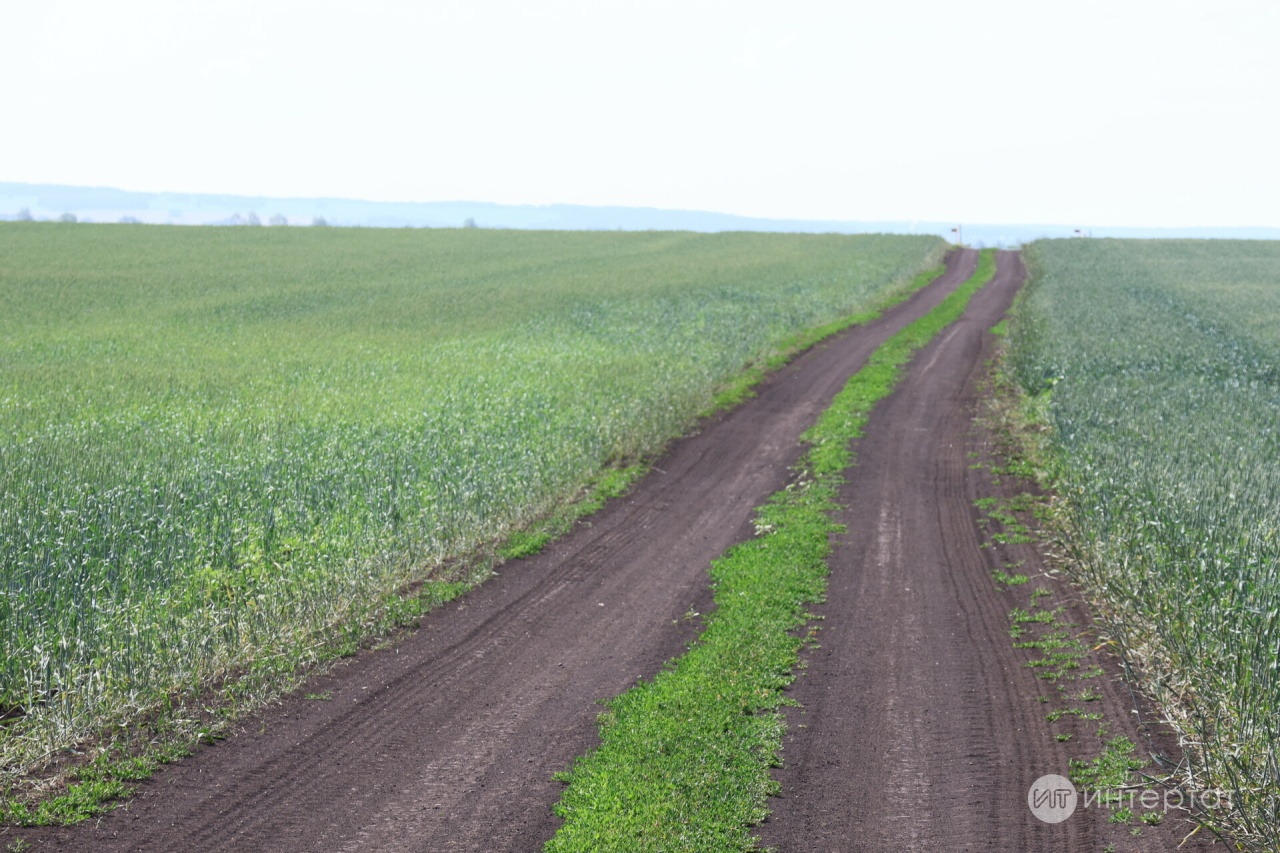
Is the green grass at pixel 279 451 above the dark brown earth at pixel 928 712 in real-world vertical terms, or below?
above

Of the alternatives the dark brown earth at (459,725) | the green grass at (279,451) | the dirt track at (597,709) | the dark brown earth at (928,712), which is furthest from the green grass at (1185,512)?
the green grass at (279,451)

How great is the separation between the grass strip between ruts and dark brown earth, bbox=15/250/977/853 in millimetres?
284

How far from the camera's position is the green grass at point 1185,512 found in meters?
7.46

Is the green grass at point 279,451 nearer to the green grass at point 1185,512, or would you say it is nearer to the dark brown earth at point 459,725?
the dark brown earth at point 459,725

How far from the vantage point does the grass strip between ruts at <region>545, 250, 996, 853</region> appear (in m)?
6.94

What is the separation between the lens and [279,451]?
16.3 m

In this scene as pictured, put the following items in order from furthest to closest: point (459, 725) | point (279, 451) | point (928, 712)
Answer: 1. point (279, 451)
2. point (928, 712)
3. point (459, 725)

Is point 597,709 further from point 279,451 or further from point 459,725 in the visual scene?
point 279,451

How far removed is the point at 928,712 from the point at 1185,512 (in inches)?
209

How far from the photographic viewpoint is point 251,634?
32.1 ft

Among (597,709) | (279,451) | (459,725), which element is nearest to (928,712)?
(597,709)

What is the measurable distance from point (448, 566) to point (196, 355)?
20245 millimetres

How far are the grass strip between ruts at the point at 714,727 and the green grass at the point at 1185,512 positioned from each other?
3507 mm

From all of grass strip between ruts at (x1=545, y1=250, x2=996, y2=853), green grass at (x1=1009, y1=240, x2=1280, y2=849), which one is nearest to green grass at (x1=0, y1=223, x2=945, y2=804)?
grass strip between ruts at (x1=545, y1=250, x2=996, y2=853)
